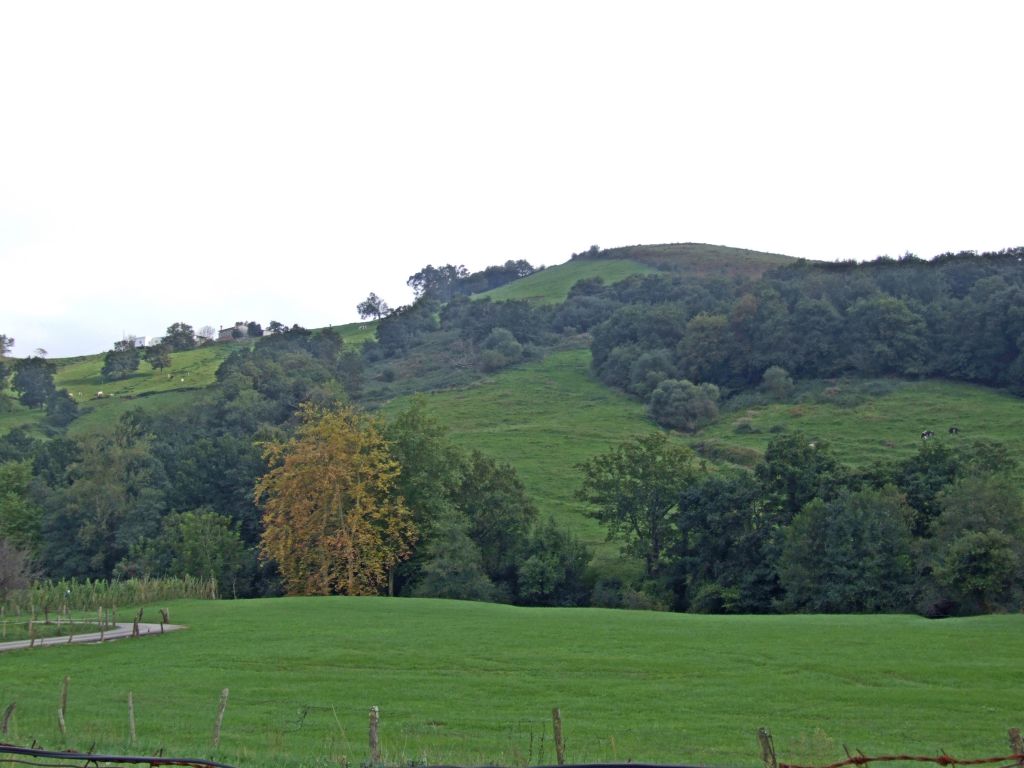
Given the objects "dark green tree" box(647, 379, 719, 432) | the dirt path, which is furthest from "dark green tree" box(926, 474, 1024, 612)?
"dark green tree" box(647, 379, 719, 432)

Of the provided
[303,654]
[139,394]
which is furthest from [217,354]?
[303,654]

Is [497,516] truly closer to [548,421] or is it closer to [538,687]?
[538,687]

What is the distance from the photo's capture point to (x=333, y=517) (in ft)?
221

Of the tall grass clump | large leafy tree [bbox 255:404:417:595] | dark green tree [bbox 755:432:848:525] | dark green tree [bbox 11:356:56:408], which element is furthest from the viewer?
dark green tree [bbox 11:356:56:408]

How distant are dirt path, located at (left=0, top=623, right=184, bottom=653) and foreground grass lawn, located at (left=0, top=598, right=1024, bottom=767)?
1.47m

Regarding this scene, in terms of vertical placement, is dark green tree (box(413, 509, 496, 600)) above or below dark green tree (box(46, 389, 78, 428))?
below

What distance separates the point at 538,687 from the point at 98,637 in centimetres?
2311

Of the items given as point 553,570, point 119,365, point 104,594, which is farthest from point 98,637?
point 119,365

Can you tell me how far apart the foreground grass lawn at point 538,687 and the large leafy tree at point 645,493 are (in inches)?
865

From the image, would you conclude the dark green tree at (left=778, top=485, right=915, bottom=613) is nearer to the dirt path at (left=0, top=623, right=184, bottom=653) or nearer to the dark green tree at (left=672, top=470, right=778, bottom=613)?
the dark green tree at (left=672, top=470, right=778, bottom=613)

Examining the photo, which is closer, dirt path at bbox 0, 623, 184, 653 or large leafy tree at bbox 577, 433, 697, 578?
dirt path at bbox 0, 623, 184, 653

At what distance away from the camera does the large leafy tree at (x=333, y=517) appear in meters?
66.2

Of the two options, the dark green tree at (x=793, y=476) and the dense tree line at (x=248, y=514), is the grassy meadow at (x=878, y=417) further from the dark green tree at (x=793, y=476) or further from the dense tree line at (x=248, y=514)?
the dense tree line at (x=248, y=514)

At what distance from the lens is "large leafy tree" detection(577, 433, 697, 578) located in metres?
67.9
